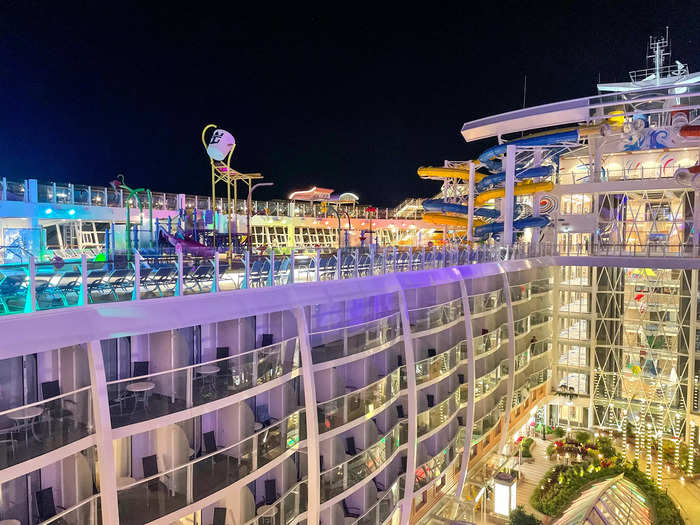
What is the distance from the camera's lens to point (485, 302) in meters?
18.9

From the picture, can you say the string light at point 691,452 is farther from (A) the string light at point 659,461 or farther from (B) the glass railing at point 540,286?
(B) the glass railing at point 540,286

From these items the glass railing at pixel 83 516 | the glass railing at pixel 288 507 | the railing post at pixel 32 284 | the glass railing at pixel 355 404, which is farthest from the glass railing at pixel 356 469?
the railing post at pixel 32 284

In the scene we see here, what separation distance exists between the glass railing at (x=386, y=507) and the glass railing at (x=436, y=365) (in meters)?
2.76

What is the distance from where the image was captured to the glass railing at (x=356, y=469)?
37.7 feet

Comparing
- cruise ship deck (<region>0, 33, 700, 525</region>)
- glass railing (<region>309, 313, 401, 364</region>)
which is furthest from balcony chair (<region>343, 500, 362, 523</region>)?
glass railing (<region>309, 313, 401, 364</region>)

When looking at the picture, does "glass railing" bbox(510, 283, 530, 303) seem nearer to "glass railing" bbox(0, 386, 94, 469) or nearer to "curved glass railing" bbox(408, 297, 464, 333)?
"curved glass railing" bbox(408, 297, 464, 333)

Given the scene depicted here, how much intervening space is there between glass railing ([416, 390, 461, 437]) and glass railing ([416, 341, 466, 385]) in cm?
94

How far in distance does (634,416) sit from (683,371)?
9.87 ft

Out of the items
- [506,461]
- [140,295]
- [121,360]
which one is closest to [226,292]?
[140,295]

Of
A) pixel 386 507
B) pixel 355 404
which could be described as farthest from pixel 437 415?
pixel 355 404

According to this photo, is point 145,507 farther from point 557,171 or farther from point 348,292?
point 557,171

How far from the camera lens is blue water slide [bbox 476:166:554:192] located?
26.1 meters

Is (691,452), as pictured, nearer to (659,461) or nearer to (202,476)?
(659,461)

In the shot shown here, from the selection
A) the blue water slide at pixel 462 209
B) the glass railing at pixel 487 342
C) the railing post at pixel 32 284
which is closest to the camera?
the railing post at pixel 32 284
